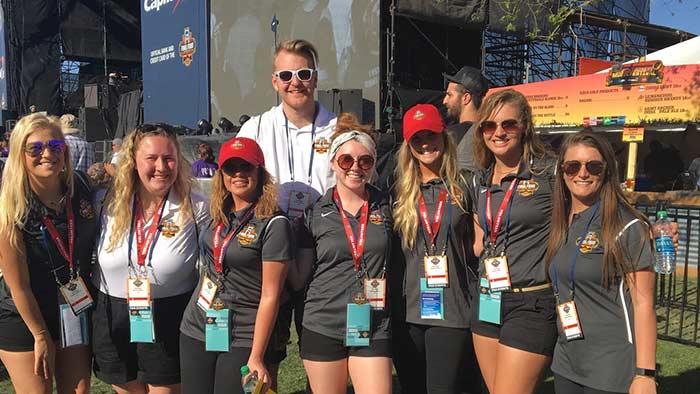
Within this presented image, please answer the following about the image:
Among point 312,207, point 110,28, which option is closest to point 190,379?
point 312,207

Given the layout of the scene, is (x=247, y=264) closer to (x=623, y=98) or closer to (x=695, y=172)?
(x=623, y=98)

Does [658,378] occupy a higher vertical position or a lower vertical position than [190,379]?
lower

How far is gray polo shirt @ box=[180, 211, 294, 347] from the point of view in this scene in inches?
99.7

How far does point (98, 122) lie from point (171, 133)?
17.5 meters

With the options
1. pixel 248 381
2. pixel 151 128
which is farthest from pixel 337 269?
pixel 151 128

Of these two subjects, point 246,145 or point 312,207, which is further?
point 312,207

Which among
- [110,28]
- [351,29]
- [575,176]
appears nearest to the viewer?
[575,176]

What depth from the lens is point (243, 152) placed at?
8.46 feet

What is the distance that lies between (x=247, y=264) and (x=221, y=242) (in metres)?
0.17

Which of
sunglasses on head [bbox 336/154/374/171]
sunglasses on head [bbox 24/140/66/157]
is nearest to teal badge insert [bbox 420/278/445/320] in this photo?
sunglasses on head [bbox 336/154/374/171]

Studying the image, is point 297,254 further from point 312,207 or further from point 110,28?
point 110,28

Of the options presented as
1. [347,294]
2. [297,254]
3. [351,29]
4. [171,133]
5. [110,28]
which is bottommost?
[347,294]

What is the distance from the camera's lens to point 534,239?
250 centimetres

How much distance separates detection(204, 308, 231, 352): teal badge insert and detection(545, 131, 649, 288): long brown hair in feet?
4.97
